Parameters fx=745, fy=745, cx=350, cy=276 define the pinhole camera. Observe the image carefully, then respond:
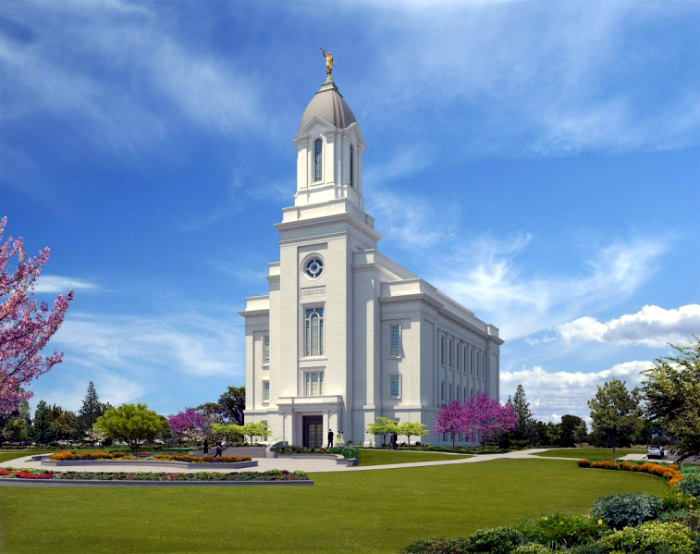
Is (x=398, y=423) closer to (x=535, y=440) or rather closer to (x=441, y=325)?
(x=441, y=325)

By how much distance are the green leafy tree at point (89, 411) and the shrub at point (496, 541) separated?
283ft

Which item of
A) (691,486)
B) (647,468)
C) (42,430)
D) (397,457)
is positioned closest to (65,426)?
(42,430)

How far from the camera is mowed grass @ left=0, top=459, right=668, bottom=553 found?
52.0ft

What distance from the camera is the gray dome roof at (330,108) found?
66.9 m

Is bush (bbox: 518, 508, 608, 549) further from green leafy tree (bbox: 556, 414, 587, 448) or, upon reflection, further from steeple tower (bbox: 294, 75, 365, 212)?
green leafy tree (bbox: 556, 414, 587, 448)

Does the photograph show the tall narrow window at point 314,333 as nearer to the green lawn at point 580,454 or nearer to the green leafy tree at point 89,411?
the green lawn at point 580,454

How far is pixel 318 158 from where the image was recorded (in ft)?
220

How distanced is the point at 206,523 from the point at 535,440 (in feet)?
232

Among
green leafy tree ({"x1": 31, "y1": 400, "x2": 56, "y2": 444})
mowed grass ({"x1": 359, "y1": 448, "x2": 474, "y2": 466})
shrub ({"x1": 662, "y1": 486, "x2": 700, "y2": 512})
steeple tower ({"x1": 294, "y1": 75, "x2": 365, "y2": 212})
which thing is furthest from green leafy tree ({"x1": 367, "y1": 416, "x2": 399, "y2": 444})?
green leafy tree ({"x1": 31, "y1": 400, "x2": 56, "y2": 444})

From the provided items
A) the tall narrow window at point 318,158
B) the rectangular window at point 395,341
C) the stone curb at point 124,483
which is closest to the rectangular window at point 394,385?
the rectangular window at point 395,341

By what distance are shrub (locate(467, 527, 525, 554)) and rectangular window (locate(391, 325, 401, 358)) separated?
1963 inches

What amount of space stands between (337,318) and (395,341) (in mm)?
5489

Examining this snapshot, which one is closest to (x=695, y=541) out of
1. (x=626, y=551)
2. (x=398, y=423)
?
(x=626, y=551)

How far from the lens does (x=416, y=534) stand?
17.2 meters
